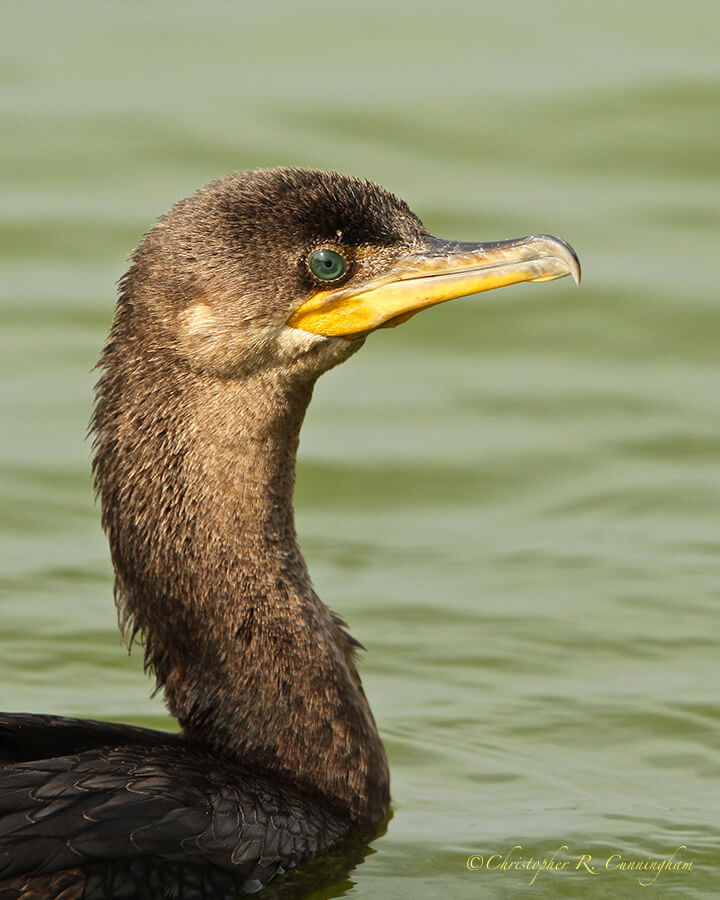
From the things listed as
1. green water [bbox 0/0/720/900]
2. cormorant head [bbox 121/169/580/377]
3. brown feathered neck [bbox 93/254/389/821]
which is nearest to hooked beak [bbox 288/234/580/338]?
cormorant head [bbox 121/169/580/377]

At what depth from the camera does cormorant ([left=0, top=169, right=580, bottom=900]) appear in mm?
5129

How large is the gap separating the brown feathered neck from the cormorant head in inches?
1.8

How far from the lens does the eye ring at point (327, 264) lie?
206 inches

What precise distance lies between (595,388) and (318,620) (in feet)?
12.9

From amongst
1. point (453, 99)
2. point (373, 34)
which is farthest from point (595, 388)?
point (373, 34)

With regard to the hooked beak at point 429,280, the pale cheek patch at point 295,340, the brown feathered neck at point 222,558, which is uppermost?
the hooked beak at point 429,280

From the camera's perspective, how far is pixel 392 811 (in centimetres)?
578

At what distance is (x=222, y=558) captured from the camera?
5.33 metres

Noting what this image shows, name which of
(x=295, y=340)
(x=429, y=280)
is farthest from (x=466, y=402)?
(x=295, y=340)

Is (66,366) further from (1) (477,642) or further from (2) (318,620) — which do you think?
(2) (318,620)

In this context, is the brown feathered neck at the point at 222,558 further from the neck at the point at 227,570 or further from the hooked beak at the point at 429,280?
the hooked beak at the point at 429,280

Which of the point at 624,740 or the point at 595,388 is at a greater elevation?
the point at 595,388

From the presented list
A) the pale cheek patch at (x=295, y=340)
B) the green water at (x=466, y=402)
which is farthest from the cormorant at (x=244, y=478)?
the green water at (x=466, y=402)

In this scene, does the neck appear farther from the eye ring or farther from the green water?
the green water
